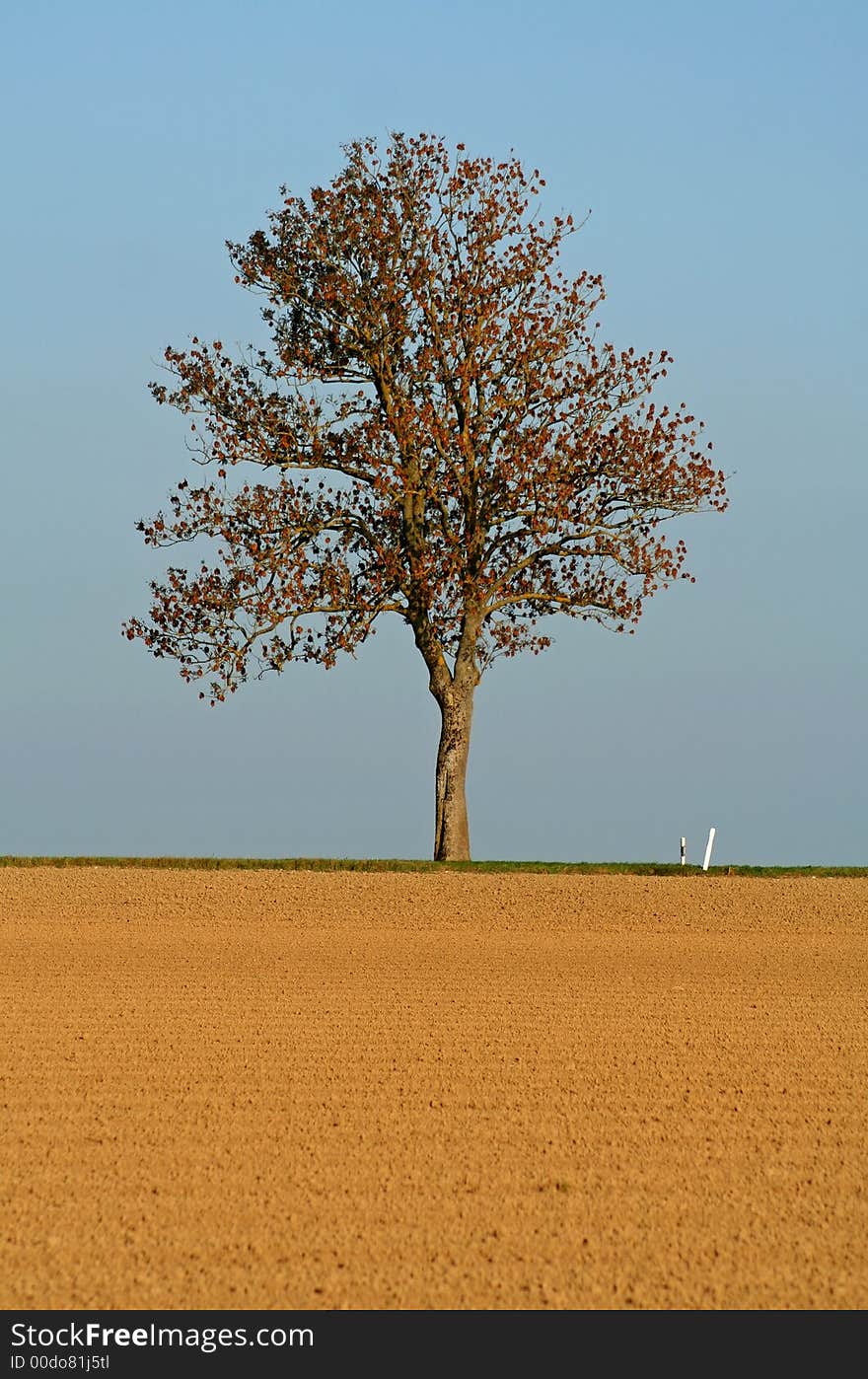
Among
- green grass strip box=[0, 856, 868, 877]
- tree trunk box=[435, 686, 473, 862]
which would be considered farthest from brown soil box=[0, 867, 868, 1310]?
tree trunk box=[435, 686, 473, 862]

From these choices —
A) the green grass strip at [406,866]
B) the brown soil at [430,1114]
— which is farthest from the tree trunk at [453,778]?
the brown soil at [430,1114]

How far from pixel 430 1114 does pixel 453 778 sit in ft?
54.6

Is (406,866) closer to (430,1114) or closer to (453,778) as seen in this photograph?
(453,778)

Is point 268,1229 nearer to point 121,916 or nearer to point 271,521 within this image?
point 121,916

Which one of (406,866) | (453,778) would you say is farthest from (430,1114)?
(453,778)

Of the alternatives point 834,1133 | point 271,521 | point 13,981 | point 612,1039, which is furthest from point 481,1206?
point 271,521

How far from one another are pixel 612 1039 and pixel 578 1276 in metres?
5.71

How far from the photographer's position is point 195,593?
A: 84.2 ft

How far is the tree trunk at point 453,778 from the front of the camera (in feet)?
87.2

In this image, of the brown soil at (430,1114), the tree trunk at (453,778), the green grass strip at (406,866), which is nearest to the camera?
the brown soil at (430,1114)

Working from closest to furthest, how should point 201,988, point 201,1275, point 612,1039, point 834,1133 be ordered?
point 201,1275, point 834,1133, point 612,1039, point 201,988

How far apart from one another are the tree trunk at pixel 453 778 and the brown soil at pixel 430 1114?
21.7ft

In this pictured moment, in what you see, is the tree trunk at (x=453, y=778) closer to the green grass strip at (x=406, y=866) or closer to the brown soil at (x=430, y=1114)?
the green grass strip at (x=406, y=866)

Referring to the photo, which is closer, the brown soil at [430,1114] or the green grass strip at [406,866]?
the brown soil at [430,1114]
